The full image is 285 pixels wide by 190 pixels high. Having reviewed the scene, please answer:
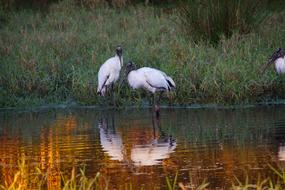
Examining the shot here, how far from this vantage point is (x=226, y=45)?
53.9ft

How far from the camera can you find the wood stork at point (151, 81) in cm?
1430

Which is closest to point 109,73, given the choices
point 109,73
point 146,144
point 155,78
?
point 109,73

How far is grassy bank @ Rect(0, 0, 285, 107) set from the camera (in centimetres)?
1475

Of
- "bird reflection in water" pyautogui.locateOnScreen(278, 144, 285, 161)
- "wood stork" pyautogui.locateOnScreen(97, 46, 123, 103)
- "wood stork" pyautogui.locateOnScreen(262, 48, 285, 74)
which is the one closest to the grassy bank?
"wood stork" pyautogui.locateOnScreen(262, 48, 285, 74)

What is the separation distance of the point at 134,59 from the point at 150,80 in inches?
86.8

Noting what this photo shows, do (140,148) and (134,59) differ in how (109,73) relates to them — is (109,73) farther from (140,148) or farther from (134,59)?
(140,148)

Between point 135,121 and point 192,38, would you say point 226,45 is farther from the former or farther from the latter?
point 135,121

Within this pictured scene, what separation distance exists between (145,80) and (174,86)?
0.50 meters

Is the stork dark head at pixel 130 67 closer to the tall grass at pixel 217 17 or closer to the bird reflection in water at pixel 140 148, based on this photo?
the tall grass at pixel 217 17

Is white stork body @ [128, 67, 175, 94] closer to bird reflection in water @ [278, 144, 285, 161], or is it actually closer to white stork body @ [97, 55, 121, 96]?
white stork body @ [97, 55, 121, 96]

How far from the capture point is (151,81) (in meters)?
14.5

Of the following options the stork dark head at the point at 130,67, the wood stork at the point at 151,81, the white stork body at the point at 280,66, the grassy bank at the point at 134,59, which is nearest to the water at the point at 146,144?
the wood stork at the point at 151,81

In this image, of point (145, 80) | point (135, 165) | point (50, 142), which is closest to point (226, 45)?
point (145, 80)

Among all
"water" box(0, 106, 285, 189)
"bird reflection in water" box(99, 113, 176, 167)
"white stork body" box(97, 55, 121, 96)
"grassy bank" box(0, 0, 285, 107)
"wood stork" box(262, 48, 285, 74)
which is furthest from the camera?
"wood stork" box(262, 48, 285, 74)
